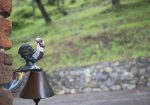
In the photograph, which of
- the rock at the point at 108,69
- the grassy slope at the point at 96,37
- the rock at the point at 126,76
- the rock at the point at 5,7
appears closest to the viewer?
the rock at the point at 5,7

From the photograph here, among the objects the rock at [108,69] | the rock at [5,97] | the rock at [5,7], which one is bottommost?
the rock at [108,69]

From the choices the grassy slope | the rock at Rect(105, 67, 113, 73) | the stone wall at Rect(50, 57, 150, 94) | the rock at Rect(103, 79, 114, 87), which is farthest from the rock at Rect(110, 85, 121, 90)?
the grassy slope

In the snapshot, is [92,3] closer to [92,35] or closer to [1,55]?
[92,35]

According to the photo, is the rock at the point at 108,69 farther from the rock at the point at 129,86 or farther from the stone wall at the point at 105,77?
the rock at the point at 129,86

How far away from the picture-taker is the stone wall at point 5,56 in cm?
311

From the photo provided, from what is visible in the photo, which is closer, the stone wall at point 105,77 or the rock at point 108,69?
the stone wall at point 105,77

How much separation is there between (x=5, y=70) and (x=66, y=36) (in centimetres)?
1814

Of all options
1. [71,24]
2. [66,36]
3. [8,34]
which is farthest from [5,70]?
[71,24]

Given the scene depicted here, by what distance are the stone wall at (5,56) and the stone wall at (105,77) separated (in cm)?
1201

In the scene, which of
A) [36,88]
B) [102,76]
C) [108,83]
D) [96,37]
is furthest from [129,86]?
[36,88]

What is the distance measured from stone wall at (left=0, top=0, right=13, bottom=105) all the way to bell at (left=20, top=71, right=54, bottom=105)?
15cm

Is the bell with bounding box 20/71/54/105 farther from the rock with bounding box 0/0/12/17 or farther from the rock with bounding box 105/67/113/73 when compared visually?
the rock with bounding box 105/67/113/73

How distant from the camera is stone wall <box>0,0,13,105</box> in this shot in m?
3.11

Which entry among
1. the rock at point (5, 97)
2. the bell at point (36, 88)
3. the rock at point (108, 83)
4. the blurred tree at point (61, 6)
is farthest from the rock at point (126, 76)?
the blurred tree at point (61, 6)
